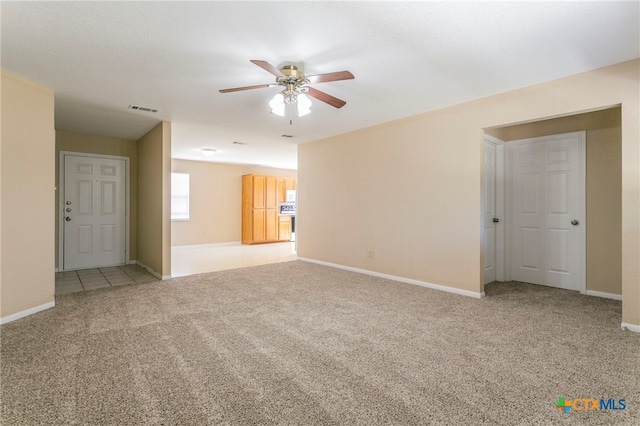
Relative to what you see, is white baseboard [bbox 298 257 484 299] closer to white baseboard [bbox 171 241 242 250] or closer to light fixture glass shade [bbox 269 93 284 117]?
light fixture glass shade [bbox 269 93 284 117]

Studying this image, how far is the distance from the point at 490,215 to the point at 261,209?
21.0 feet

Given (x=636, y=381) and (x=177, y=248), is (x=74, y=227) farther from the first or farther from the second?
(x=636, y=381)

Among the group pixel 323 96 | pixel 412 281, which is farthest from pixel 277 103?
pixel 412 281

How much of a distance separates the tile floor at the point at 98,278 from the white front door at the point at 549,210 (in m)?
5.74

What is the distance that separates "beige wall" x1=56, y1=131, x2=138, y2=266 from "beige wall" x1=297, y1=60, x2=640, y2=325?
3590 millimetres

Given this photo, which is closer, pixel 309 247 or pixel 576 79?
pixel 576 79

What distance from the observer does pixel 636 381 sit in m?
1.97

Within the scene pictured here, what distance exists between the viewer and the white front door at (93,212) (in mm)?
5570

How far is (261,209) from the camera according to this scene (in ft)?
30.6

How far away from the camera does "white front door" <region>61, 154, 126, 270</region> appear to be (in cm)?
557

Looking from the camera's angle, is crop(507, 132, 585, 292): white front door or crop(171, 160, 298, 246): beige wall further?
crop(171, 160, 298, 246): beige wall

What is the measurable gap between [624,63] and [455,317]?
2.84 meters

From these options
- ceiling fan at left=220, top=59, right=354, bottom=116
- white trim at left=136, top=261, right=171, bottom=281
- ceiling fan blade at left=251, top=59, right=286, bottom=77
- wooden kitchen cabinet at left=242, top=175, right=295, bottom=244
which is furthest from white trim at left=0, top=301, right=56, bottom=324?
wooden kitchen cabinet at left=242, top=175, right=295, bottom=244

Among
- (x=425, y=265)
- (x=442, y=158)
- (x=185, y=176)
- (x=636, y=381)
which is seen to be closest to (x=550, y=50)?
(x=442, y=158)
